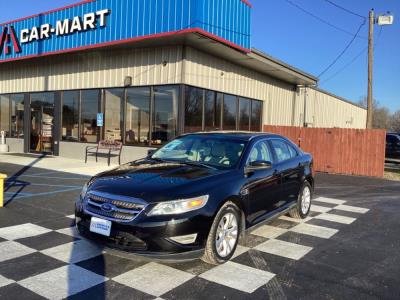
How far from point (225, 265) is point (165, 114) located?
393 inches

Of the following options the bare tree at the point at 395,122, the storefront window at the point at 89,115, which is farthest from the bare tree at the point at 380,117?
the storefront window at the point at 89,115

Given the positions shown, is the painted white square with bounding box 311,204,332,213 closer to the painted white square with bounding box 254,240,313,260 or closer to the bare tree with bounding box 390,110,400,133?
the painted white square with bounding box 254,240,313,260

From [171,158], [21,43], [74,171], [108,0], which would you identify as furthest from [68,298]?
[21,43]

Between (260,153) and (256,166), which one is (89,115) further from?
(256,166)

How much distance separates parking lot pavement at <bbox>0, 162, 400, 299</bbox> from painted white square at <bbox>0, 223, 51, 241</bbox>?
0.04 ft

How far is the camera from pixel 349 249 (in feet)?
18.3

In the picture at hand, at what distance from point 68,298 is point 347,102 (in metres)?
35.3

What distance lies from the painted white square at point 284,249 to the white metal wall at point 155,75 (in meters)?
8.82

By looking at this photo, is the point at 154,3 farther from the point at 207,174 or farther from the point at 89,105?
the point at 207,174

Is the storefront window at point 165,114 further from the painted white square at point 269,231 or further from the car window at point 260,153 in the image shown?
the car window at point 260,153

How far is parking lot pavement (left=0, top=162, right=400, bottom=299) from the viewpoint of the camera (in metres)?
3.98

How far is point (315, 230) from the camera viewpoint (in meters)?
6.56

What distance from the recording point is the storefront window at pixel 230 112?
16359 mm

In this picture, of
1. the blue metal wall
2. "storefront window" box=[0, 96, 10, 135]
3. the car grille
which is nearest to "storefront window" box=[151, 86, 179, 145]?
the blue metal wall
